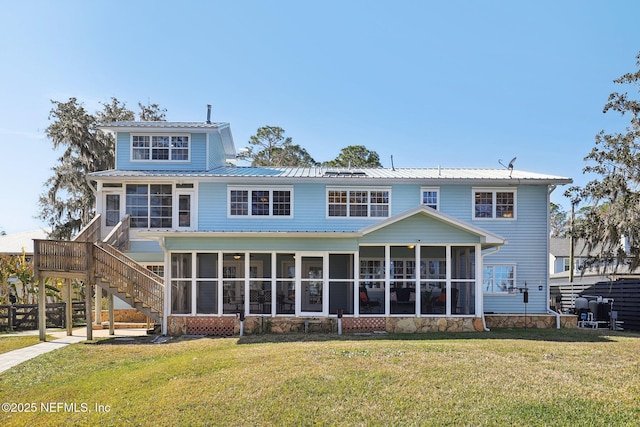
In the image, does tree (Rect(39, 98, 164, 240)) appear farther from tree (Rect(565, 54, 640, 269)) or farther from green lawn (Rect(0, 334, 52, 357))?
tree (Rect(565, 54, 640, 269))

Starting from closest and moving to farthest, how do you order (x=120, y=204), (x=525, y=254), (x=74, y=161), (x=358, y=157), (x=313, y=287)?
1. (x=313, y=287)
2. (x=525, y=254)
3. (x=120, y=204)
4. (x=74, y=161)
5. (x=358, y=157)

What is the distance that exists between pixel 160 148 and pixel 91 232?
4.42 metres

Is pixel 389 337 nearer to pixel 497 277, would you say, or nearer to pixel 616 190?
pixel 497 277

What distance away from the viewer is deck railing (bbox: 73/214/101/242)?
1681 cm

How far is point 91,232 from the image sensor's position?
17.4 meters

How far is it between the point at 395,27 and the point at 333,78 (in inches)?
251

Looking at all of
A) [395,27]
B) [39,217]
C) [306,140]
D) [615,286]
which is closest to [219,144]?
[395,27]

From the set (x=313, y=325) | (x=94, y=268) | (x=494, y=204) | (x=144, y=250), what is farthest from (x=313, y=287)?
(x=494, y=204)

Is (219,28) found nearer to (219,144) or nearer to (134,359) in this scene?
(219,144)

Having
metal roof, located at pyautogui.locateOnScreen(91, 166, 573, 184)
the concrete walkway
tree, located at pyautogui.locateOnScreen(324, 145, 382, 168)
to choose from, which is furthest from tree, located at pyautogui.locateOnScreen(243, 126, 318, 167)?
the concrete walkway

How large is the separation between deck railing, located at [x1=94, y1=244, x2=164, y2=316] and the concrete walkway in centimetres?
144

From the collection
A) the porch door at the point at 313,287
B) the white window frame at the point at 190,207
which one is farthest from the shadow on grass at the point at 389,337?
the white window frame at the point at 190,207

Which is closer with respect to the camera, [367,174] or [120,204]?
[120,204]

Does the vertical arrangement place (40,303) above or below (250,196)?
below
